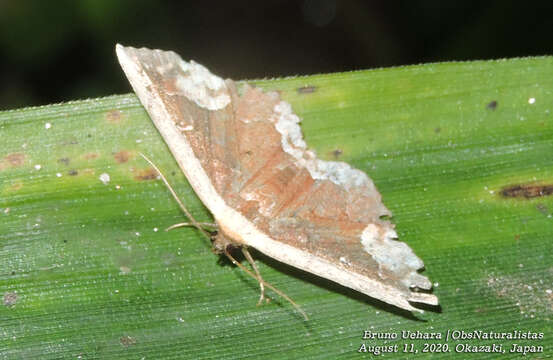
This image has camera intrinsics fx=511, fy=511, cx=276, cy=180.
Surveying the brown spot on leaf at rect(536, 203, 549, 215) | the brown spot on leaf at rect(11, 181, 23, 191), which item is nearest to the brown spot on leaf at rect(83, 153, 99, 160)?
the brown spot on leaf at rect(11, 181, 23, 191)

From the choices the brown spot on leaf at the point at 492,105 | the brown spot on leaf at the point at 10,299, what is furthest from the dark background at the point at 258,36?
the brown spot on leaf at the point at 10,299

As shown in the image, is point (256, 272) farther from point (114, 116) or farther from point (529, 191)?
point (529, 191)

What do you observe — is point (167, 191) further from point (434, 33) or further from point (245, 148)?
point (434, 33)

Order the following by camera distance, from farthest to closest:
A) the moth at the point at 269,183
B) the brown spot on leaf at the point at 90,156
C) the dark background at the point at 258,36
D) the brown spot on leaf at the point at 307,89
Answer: the dark background at the point at 258,36 < the brown spot on leaf at the point at 307,89 < the brown spot on leaf at the point at 90,156 < the moth at the point at 269,183

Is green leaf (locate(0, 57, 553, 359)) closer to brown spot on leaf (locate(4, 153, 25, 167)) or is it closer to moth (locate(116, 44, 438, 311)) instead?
brown spot on leaf (locate(4, 153, 25, 167))

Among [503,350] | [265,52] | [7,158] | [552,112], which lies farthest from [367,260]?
[265,52]

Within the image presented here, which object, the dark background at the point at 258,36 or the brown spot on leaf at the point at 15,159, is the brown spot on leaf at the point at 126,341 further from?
the dark background at the point at 258,36
